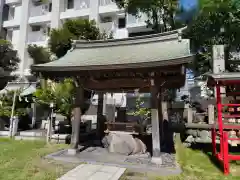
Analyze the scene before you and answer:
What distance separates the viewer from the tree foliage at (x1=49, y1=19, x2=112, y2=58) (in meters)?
14.8

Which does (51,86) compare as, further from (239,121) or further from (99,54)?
(239,121)

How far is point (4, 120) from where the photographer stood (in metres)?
11.1

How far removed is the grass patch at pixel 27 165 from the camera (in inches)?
184

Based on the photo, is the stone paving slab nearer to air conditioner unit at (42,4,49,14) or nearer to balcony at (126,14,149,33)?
balcony at (126,14,149,33)

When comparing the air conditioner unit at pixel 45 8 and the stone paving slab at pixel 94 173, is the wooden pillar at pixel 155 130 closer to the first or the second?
the stone paving slab at pixel 94 173

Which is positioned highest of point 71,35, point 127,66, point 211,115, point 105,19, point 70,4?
point 70,4

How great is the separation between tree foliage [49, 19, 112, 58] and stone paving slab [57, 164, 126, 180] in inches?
456

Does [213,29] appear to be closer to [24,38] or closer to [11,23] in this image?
[24,38]

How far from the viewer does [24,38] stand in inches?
936

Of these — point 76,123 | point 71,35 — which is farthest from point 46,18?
point 76,123

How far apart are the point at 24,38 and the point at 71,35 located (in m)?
12.6

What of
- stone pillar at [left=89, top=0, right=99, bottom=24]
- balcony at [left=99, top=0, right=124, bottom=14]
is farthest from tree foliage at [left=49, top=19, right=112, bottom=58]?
balcony at [left=99, top=0, right=124, bottom=14]

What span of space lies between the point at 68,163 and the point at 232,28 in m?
12.8

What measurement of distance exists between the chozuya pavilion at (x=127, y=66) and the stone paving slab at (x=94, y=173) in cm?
129
